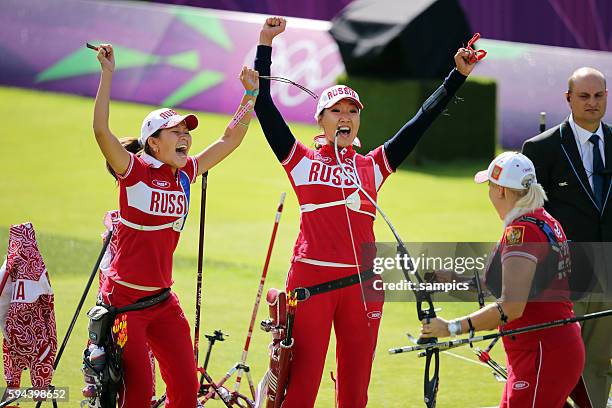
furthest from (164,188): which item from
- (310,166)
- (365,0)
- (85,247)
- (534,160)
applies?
(365,0)

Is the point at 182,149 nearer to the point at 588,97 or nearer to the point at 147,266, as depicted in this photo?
the point at 147,266

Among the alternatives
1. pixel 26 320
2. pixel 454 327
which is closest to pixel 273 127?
pixel 454 327

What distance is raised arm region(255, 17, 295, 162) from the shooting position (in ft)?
23.2

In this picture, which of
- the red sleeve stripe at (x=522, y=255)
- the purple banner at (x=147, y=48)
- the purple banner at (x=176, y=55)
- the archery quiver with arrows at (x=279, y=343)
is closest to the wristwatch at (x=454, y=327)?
the red sleeve stripe at (x=522, y=255)

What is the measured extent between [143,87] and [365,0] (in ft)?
15.6

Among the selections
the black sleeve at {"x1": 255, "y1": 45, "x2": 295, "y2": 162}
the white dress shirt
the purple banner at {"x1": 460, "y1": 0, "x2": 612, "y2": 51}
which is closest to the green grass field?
the white dress shirt

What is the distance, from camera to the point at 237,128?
7.51 meters

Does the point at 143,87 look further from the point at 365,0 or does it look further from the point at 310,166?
the point at 310,166

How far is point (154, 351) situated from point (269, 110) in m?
1.69

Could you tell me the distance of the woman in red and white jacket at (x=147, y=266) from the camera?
6691mm

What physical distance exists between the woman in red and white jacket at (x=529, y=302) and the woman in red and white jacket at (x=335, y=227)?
3.12ft

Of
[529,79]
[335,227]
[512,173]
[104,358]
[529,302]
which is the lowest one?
[104,358]

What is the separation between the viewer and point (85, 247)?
1359 centimetres

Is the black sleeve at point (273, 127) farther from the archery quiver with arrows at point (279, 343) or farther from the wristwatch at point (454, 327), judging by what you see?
the wristwatch at point (454, 327)
